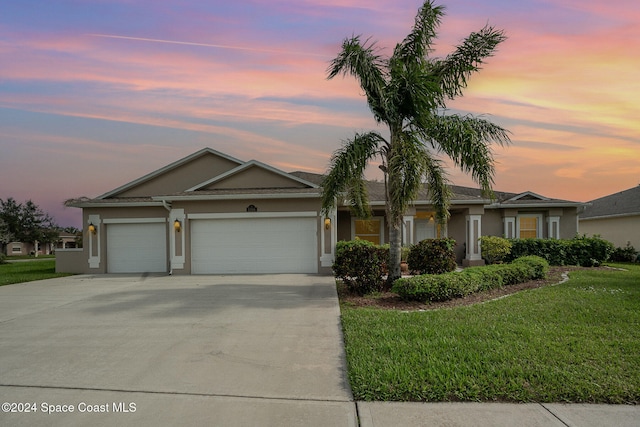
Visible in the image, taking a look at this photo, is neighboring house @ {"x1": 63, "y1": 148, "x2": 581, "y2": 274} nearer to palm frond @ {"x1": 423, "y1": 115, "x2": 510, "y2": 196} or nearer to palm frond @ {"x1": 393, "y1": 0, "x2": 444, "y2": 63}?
palm frond @ {"x1": 423, "y1": 115, "x2": 510, "y2": 196}

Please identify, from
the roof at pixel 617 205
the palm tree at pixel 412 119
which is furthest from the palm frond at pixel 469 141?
the roof at pixel 617 205

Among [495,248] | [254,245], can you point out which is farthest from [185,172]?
[495,248]

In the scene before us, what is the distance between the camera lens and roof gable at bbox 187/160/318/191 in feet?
48.2

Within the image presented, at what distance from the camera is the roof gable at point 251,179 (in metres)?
14.7

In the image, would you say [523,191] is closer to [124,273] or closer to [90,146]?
[124,273]

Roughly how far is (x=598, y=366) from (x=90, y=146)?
56.2ft

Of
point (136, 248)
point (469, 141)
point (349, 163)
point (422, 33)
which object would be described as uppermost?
point (422, 33)

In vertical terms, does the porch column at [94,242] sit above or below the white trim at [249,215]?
below

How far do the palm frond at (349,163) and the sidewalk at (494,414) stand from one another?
6298 millimetres

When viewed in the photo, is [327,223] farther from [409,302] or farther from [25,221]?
[25,221]

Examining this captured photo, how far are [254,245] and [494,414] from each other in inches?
436

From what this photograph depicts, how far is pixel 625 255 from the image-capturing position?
19812 mm

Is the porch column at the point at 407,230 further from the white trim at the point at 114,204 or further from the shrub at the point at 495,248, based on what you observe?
the white trim at the point at 114,204

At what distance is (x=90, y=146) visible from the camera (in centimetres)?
1551
